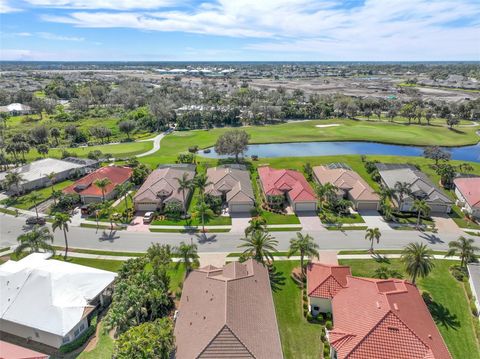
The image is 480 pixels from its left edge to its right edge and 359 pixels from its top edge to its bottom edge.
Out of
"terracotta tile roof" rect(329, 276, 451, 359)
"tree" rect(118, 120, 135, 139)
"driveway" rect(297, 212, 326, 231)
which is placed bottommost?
"driveway" rect(297, 212, 326, 231)

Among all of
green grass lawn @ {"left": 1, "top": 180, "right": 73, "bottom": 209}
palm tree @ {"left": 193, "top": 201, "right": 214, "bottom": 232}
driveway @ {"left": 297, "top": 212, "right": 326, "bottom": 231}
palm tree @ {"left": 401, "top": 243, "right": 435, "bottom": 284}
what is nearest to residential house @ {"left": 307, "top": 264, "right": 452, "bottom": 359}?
palm tree @ {"left": 401, "top": 243, "right": 435, "bottom": 284}

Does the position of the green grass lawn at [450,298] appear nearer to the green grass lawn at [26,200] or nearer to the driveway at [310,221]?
the driveway at [310,221]

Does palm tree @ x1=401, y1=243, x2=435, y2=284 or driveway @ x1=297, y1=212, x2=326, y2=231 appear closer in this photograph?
palm tree @ x1=401, y1=243, x2=435, y2=284

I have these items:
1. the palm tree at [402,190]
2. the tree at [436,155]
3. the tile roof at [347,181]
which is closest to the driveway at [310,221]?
the tile roof at [347,181]

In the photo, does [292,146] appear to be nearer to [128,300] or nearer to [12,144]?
[12,144]

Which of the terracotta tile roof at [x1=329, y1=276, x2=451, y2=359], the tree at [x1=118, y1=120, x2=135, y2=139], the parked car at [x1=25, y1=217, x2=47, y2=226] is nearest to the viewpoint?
the terracotta tile roof at [x1=329, y1=276, x2=451, y2=359]

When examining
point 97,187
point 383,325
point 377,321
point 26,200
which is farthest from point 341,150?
point 26,200

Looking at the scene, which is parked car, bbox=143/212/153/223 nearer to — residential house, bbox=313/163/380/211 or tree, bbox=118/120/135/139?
residential house, bbox=313/163/380/211
